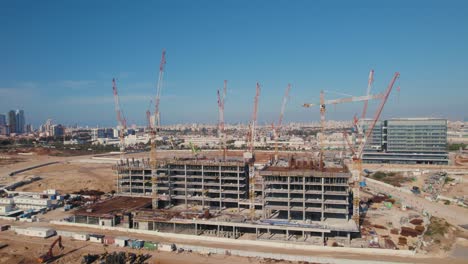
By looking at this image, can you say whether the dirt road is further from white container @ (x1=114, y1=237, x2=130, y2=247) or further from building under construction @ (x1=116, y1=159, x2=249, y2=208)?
white container @ (x1=114, y1=237, x2=130, y2=247)

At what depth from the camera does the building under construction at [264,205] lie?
46.4 metres

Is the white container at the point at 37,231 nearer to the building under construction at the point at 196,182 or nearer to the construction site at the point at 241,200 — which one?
the construction site at the point at 241,200

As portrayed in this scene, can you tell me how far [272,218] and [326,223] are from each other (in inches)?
297

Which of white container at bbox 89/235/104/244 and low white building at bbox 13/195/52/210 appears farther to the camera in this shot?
low white building at bbox 13/195/52/210

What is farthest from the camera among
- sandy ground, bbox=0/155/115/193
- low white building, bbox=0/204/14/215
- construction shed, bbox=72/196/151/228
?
sandy ground, bbox=0/155/115/193

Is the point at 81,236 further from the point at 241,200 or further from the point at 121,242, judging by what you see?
the point at 241,200

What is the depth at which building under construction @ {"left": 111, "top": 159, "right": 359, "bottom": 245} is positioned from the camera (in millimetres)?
46391

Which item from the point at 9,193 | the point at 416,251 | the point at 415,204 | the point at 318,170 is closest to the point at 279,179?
the point at 318,170

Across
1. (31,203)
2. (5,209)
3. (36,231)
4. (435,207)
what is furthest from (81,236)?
(435,207)

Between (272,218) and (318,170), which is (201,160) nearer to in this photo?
(272,218)

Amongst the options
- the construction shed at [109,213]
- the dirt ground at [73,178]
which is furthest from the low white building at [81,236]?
the dirt ground at [73,178]

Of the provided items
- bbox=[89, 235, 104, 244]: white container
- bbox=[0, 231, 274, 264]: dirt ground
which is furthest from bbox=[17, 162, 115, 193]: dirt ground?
bbox=[89, 235, 104, 244]: white container

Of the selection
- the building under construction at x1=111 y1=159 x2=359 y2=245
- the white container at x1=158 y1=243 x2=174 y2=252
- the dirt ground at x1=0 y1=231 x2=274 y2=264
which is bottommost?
the dirt ground at x1=0 y1=231 x2=274 y2=264

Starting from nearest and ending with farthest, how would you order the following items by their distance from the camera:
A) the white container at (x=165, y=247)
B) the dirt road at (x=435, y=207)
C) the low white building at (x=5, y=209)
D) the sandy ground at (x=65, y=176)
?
the white container at (x=165, y=247)
the dirt road at (x=435, y=207)
the low white building at (x=5, y=209)
the sandy ground at (x=65, y=176)
